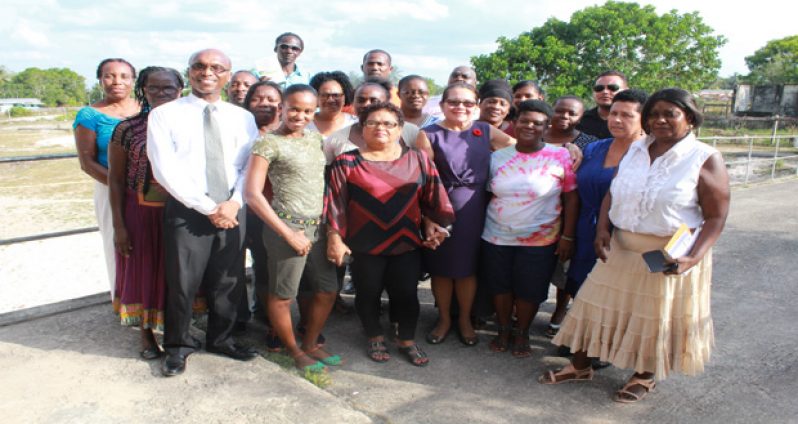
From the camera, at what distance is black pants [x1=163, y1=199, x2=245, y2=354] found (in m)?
2.88

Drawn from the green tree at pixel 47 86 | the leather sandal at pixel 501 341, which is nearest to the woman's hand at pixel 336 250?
the leather sandal at pixel 501 341

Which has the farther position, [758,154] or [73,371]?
[758,154]

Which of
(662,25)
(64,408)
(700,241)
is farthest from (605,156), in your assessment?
(662,25)

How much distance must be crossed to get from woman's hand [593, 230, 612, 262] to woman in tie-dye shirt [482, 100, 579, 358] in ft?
1.07

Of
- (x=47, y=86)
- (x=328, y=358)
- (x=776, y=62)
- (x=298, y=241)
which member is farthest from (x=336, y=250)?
(x=47, y=86)

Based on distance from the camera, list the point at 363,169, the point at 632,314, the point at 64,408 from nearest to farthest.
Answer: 1. the point at 64,408
2. the point at 632,314
3. the point at 363,169

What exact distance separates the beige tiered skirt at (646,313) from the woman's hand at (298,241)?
58.8 inches

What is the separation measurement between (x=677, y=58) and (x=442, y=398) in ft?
83.2

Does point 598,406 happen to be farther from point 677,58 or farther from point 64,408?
point 677,58

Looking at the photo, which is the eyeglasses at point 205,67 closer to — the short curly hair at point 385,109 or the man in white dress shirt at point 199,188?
the man in white dress shirt at point 199,188

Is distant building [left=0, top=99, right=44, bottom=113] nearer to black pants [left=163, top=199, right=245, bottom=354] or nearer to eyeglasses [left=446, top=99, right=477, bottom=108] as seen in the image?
black pants [left=163, top=199, right=245, bottom=354]

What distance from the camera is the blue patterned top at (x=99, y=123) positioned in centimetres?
319

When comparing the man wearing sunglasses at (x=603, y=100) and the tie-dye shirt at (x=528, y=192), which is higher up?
the man wearing sunglasses at (x=603, y=100)

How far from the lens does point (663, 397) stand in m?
2.95
